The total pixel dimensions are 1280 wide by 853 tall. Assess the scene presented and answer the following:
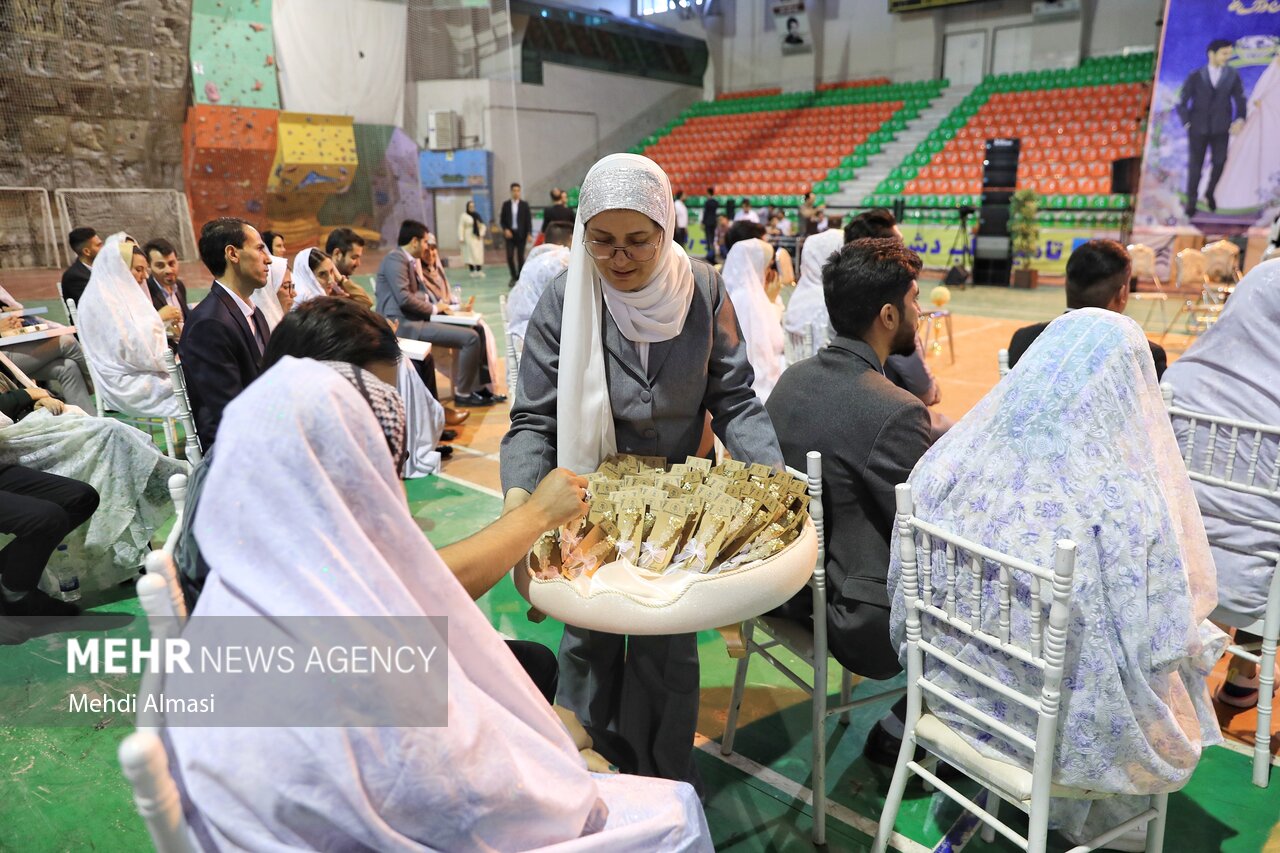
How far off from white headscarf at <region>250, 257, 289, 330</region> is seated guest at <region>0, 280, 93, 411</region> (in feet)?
4.96

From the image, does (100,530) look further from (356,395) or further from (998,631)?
(998,631)

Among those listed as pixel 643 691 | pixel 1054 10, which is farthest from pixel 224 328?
pixel 1054 10

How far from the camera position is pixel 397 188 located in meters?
13.0

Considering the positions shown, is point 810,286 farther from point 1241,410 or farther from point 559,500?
point 559,500

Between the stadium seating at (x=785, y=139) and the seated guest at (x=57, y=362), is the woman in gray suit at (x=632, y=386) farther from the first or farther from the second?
the stadium seating at (x=785, y=139)

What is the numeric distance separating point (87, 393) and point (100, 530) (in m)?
2.22

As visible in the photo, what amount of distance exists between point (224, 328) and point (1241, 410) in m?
3.22

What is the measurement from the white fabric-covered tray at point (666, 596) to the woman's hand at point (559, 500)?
0.11m

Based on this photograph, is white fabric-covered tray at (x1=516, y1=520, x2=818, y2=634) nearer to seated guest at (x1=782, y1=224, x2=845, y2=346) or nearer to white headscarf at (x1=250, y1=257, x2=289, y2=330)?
white headscarf at (x1=250, y1=257, x2=289, y2=330)

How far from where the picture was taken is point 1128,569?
1.40 meters

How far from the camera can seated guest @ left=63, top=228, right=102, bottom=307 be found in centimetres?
516

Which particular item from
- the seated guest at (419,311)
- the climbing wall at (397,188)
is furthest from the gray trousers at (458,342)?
the climbing wall at (397,188)

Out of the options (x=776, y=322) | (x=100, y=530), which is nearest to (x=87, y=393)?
(x=100, y=530)

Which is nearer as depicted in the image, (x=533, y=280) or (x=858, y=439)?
(x=858, y=439)
